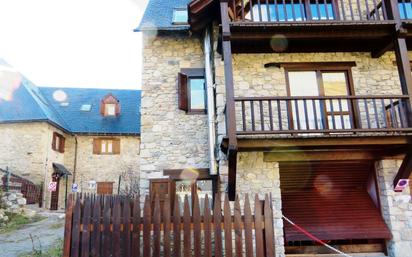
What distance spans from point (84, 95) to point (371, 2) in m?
20.5

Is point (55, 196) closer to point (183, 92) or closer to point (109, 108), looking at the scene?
point (109, 108)

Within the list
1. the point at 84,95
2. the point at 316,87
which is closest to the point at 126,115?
the point at 84,95

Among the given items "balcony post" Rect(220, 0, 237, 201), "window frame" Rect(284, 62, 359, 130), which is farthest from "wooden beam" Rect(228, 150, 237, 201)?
"window frame" Rect(284, 62, 359, 130)

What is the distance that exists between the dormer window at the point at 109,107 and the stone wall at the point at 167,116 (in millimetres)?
13390

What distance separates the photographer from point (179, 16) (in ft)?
33.9

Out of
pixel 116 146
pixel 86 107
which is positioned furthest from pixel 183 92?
pixel 86 107

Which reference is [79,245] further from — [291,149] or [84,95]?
[84,95]

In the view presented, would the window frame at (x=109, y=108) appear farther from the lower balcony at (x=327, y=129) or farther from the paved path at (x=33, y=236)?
the lower balcony at (x=327, y=129)

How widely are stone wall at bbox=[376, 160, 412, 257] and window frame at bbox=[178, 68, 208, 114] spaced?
4902mm

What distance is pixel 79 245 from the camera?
4551mm

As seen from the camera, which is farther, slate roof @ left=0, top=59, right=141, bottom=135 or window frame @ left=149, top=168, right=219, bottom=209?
slate roof @ left=0, top=59, right=141, bottom=135

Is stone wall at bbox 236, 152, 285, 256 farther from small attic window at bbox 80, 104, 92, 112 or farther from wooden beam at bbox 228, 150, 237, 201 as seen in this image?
small attic window at bbox 80, 104, 92, 112

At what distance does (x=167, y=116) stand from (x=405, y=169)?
605cm

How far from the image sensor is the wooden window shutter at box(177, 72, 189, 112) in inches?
364
